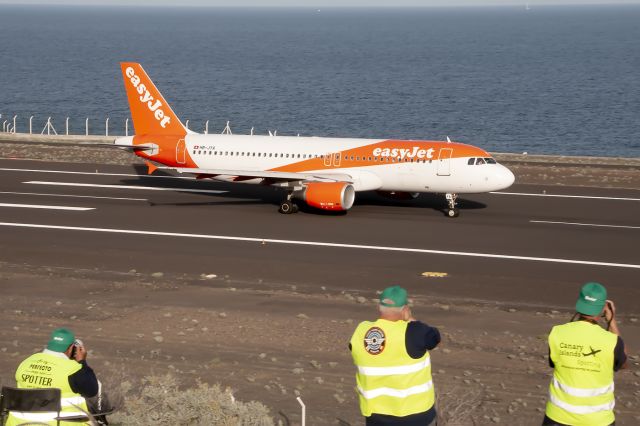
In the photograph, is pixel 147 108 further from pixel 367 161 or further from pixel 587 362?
pixel 587 362

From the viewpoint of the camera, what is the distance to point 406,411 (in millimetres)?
11656

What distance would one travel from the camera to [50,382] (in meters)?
12.4

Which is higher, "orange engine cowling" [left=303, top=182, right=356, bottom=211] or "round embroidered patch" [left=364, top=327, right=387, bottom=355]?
"round embroidered patch" [left=364, top=327, right=387, bottom=355]

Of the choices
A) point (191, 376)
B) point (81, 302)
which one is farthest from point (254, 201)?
point (191, 376)

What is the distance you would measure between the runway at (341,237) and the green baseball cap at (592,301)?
15.0m

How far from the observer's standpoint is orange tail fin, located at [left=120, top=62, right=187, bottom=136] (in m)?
44.4

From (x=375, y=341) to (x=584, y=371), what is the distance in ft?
7.69

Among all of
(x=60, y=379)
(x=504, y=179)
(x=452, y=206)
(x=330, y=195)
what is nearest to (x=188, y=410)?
(x=60, y=379)

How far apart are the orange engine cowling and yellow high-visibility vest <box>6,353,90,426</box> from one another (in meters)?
26.1

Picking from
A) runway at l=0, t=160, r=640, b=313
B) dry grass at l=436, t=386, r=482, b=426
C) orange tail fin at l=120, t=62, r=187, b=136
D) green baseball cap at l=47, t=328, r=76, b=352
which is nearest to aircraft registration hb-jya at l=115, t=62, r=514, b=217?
orange tail fin at l=120, t=62, r=187, b=136

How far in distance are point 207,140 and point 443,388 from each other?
25.5 meters

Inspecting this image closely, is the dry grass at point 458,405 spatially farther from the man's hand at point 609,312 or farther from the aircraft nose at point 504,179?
the aircraft nose at point 504,179

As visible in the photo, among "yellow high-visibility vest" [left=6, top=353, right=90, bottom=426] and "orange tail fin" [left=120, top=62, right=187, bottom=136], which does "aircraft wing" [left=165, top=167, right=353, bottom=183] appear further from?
"yellow high-visibility vest" [left=6, top=353, right=90, bottom=426]

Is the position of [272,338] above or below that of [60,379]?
below
